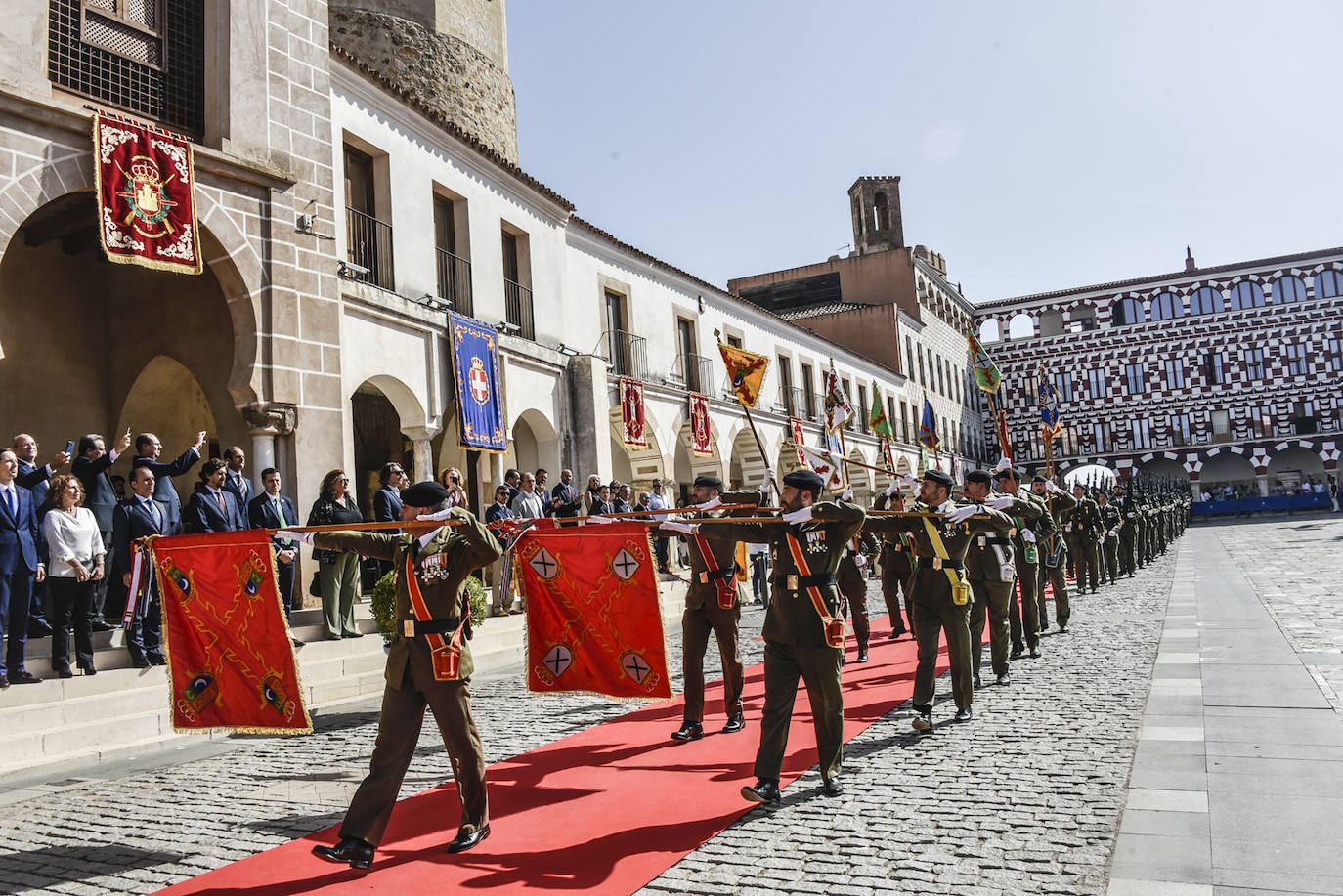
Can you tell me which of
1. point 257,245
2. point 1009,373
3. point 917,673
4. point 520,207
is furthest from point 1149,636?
point 1009,373

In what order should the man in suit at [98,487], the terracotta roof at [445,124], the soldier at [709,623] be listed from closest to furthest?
the soldier at [709,623] < the man in suit at [98,487] < the terracotta roof at [445,124]

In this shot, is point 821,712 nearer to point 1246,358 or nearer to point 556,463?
point 556,463

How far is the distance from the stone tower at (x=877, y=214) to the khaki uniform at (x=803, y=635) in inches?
1830

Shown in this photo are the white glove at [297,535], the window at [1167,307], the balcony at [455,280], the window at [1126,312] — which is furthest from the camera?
the window at [1126,312]

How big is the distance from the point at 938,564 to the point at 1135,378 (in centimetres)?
5920

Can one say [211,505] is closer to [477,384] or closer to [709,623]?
[709,623]

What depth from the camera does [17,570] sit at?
294 inches

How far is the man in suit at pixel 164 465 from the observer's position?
8.55 meters

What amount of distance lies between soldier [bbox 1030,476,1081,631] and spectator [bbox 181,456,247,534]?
29.5 ft

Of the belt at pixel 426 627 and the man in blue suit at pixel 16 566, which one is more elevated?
the man in blue suit at pixel 16 566

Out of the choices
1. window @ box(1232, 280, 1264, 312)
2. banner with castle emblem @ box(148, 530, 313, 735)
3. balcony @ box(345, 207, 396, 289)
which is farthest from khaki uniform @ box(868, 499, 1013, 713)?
window @ box(1232, 280, 1264, 312)

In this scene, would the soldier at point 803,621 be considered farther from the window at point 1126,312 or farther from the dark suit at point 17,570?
the window at point 1126,312

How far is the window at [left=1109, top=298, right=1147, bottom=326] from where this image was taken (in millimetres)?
60969

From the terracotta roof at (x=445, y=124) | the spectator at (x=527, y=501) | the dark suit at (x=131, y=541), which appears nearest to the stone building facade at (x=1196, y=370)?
the terracotta roof at (x=445, y=124)
